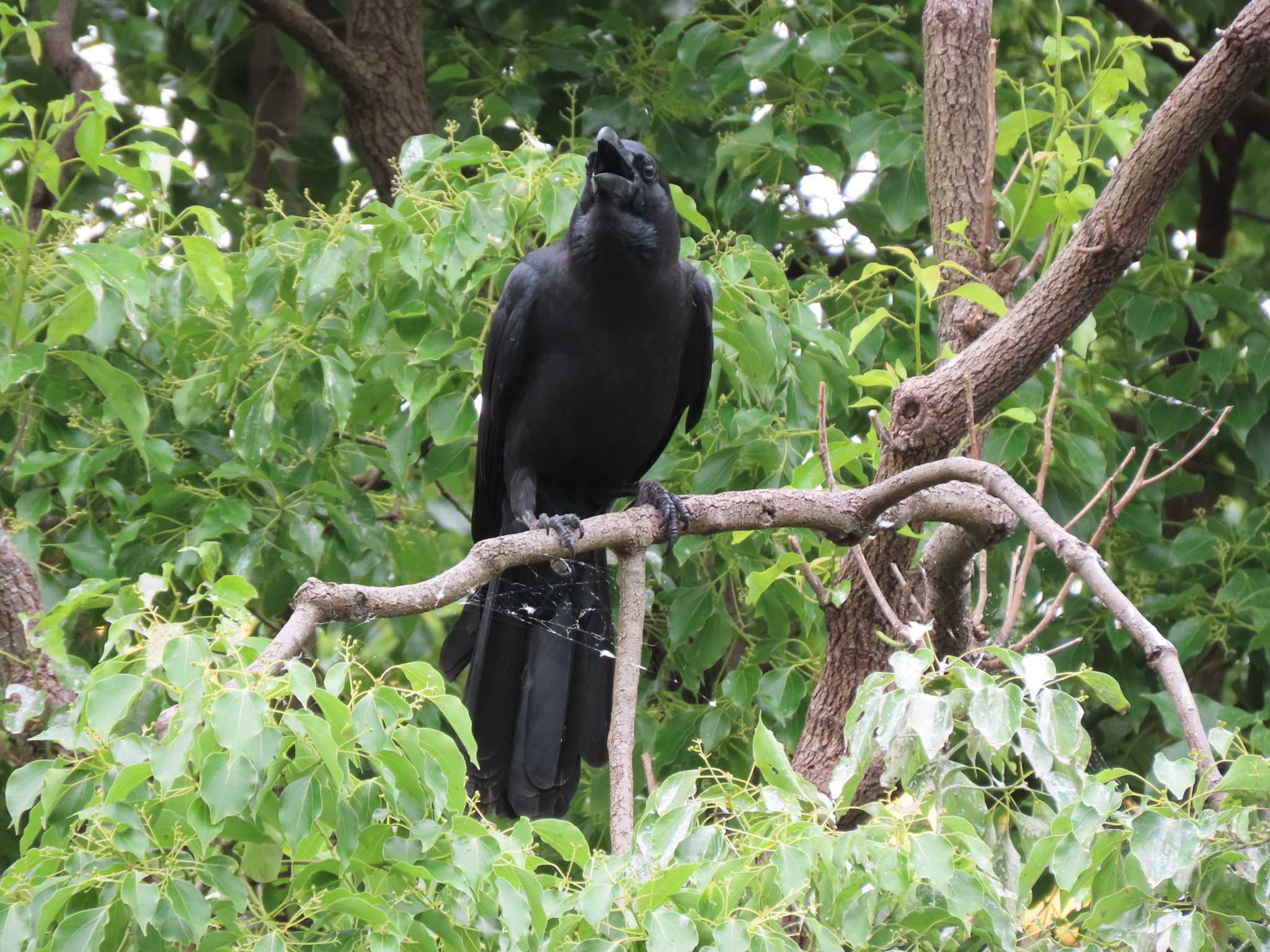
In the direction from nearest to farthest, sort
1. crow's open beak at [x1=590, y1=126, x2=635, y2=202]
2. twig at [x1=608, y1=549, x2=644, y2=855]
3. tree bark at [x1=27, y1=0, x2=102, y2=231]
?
twig at [x1=608, y1=549, x2=644, y2=855] → crow's open beak at [x1=590, y1=126, x2=635, y2=202] → tree bark at [x1=27, y1=0, x2=102, y2=231]

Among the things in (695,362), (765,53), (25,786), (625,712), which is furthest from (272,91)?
(25,786)

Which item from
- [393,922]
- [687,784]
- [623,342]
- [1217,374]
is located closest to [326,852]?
[393,922]

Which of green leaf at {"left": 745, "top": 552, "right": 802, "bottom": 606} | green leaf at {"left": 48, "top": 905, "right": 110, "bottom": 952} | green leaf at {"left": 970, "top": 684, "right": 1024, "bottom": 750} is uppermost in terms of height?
green leaf at {"left": 970, "top": 684, "right": 1024, "bottom": 750}

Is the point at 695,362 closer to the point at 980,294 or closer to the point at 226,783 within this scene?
the point at 980,294

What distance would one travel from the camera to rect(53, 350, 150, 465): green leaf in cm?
335

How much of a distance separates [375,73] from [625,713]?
11.5 feet

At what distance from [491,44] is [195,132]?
1.33 metres

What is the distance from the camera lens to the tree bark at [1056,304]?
307 cm

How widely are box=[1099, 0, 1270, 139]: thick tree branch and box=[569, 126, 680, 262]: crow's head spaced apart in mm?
3030

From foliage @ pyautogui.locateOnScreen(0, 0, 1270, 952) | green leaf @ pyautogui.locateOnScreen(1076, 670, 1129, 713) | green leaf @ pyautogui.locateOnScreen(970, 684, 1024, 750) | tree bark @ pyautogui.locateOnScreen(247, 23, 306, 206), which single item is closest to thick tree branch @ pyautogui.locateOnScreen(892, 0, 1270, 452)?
foliage @ pyautogui.locateOnScreen(0, 0, 1270, 952)

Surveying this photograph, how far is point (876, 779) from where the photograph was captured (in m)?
3.42

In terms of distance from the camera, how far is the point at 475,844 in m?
2.03

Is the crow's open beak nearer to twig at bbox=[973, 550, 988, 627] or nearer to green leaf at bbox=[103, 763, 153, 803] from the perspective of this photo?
twig at bbox=[973, 550, 988, 627]

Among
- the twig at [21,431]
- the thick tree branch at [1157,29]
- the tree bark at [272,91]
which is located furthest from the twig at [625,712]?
the thick tree branch at [1157,29]
